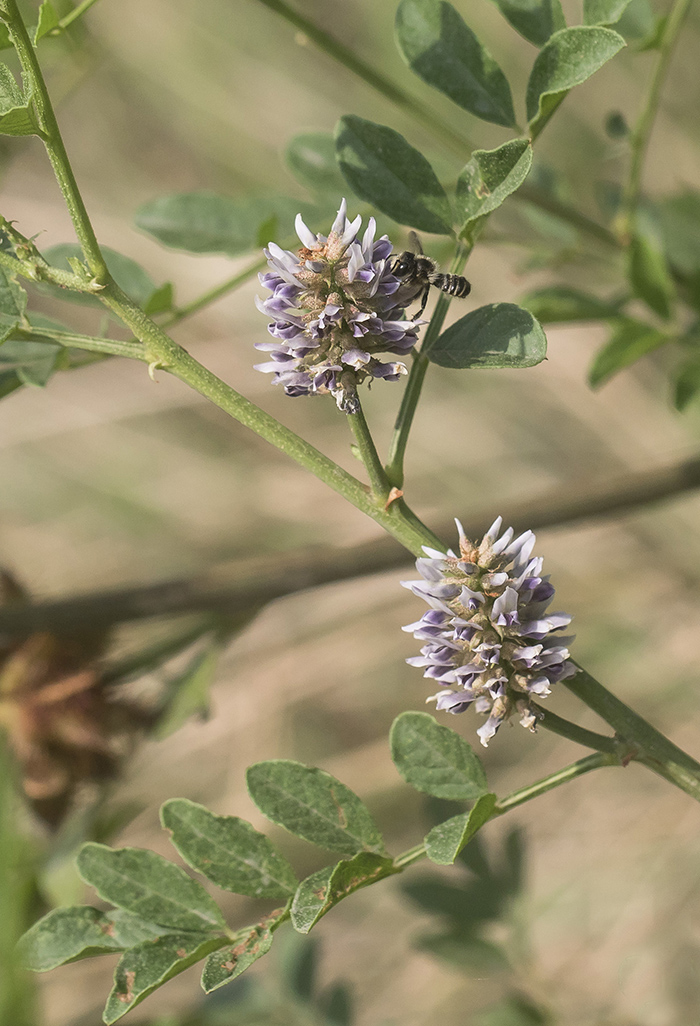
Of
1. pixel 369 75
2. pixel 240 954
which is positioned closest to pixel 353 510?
pixel 369 75

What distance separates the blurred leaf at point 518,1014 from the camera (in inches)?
72.8

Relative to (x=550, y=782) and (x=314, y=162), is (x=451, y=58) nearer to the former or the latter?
(x=314, y=162)

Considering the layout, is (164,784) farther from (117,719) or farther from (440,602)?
(440,602)

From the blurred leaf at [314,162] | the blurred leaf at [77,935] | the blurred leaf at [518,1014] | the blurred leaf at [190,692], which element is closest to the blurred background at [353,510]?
the blurred leaf at [190,692]

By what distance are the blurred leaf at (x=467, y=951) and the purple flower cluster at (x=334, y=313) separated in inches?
54.6

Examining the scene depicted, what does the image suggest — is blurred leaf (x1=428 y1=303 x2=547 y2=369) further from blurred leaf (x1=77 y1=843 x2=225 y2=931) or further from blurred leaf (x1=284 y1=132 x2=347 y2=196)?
blurred leaf (x1=284 y1=132 x2=347 y2=196)

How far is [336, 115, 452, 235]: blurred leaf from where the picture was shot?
1105mm

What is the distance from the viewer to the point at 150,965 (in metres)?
1.03

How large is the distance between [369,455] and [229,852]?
19.4 inches

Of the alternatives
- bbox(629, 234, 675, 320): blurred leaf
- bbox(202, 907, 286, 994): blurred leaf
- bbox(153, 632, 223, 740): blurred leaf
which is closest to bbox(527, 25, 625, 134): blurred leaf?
bbox(629, 234, 675, 320): blurred leaf

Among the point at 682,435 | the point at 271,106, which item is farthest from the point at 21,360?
the point at 271,106

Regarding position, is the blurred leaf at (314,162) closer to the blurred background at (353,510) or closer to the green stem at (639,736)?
the green stem at (639,736)

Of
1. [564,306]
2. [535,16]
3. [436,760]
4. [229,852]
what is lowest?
[229,852]

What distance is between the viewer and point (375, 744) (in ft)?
11.9
